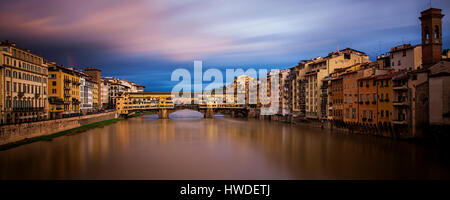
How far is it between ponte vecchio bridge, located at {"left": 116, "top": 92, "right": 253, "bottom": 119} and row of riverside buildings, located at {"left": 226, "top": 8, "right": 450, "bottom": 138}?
2021cm

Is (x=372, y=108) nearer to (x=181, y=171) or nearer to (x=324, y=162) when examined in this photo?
(x=324, y=162)

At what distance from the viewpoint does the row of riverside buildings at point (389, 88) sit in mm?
18844

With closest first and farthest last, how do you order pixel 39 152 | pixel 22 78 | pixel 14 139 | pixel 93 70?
pixel 39 152 → pixel 14 139 → pixel 22 78 → pixel 93 70

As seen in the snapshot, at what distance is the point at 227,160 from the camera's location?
1697 cm

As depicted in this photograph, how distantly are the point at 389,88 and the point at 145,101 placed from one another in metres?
43.0

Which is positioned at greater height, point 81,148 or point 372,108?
point 372,108

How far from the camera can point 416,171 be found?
44.9ft

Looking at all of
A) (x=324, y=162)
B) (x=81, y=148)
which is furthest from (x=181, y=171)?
(x=81, y=148)

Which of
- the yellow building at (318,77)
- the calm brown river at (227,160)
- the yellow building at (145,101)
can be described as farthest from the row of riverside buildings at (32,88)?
the yellow building at (318,77)

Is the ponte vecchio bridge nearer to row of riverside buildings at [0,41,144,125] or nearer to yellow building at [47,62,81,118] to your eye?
row of riverside buildings at [0,41,144,125]

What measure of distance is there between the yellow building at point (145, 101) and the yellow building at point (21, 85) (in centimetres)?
2471

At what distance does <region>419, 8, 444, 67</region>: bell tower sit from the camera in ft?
71.3

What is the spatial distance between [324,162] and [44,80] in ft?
87.7

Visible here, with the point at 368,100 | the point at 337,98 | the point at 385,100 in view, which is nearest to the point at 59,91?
the point at 337,98
